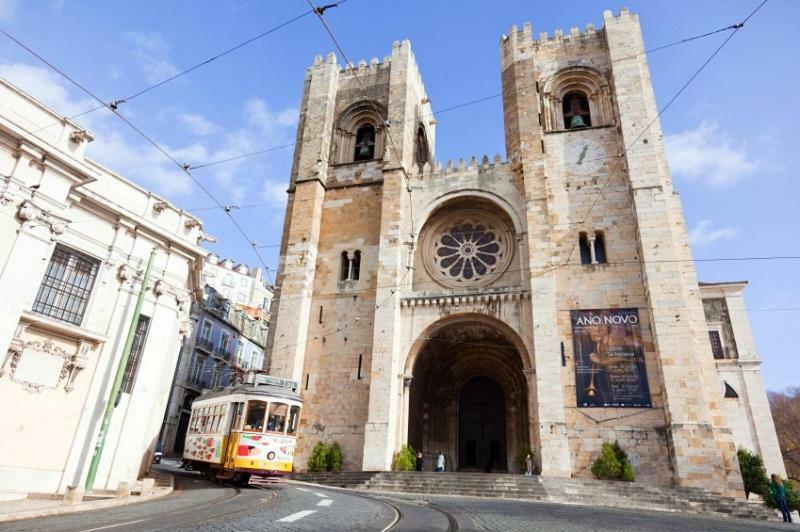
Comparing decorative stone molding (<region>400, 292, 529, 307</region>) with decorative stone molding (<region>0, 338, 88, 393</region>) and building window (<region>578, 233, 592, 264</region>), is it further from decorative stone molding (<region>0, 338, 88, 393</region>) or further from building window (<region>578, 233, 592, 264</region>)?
decorative stone molding (<region>0, 338, 88, 393</region>)

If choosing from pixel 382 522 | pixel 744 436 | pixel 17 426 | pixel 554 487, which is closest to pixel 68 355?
pixel 17 426

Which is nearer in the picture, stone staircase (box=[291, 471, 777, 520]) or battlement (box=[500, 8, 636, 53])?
stone staircase (box=[291, 471, 777, 520])

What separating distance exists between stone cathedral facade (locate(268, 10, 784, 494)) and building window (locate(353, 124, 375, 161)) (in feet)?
0.46

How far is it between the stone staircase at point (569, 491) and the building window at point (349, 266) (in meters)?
7.52

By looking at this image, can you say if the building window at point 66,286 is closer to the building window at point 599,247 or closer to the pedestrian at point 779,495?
the building window at point 599,247

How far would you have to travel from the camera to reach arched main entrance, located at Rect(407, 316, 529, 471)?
19297 mm

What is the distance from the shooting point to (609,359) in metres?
15.5

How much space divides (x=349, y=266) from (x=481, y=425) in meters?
8.59

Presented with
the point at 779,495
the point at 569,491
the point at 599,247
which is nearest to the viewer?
the point at 779,495

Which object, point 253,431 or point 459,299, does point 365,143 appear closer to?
point 459,299

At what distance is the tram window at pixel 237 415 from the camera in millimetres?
12112

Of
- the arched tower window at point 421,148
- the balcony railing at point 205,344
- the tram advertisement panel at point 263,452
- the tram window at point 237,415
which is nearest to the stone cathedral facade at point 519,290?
the arched tower window at point 421,148

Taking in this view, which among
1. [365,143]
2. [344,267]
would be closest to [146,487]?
[344,267]

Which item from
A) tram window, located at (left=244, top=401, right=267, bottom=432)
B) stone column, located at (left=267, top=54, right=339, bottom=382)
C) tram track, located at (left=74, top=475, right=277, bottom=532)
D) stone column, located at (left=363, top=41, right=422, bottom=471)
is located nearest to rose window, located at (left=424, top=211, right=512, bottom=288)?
stone column, located at (left=363, top=41, right=422, bottom=471)
